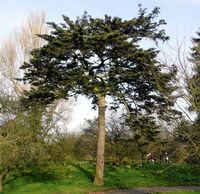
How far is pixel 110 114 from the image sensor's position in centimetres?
2712

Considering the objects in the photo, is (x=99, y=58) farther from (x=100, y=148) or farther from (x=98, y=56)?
(x=100, y=148)

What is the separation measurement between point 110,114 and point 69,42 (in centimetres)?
1640

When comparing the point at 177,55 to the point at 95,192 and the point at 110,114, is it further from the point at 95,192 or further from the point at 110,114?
the point at 110,114

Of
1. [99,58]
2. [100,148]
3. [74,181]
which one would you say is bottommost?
[74,181]

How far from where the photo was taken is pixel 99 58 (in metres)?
13.5

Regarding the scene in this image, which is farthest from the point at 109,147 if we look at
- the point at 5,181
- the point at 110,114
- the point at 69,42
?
the point at 69,42

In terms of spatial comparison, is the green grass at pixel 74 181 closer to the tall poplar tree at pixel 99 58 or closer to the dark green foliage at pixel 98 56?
the tall poplar tree at pixel 99 58

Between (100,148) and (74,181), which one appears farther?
(74,181)

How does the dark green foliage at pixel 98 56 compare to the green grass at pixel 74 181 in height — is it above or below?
above

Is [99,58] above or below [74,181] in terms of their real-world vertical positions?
above

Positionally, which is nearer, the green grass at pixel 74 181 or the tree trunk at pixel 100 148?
the green grass at pixel 74 181

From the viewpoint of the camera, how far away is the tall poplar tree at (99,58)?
1139 centimetres

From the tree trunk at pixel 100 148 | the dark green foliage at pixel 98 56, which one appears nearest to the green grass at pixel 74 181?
the tree trunk at pixel 100 148

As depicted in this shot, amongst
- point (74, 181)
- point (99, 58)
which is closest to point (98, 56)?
point (99, 58)
